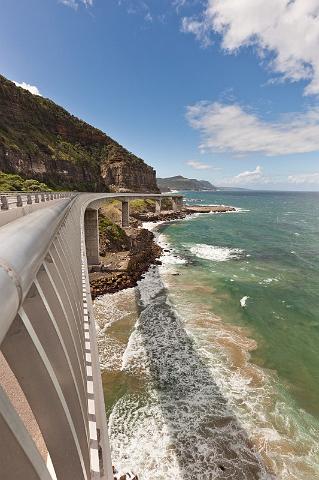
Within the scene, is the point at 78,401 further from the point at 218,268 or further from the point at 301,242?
the point at 301,242

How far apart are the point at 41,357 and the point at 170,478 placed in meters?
12.8

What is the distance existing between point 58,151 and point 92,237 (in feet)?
228

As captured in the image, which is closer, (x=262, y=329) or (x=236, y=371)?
(x=236, y=371)

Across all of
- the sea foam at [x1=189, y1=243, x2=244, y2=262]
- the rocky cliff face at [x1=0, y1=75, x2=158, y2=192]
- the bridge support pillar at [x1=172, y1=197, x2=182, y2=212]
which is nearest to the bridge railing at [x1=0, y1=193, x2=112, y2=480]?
the sea foam at [x1=189, y1=243, x2=244, y2=262]

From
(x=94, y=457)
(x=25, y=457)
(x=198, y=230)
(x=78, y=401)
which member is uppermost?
(x=25, y=457)

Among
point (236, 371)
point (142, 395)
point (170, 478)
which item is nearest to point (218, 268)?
point (236, 371)

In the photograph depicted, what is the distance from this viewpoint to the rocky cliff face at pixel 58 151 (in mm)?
78663

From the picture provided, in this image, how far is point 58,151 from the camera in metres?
96.3

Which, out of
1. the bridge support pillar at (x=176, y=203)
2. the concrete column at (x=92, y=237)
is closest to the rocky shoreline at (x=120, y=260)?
the concrete column at (x=92, y=237)

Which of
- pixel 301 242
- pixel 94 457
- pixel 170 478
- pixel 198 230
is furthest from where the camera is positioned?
pixel 198 230

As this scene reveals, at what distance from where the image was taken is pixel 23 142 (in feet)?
267

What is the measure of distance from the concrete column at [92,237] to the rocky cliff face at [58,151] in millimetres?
41617

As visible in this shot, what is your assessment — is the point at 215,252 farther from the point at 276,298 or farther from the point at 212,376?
the point at 212,376

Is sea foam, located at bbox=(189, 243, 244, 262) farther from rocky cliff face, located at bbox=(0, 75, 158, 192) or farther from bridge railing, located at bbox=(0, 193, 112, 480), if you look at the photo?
rocky cliff face, located at bbox=(0, 75, 158, 192)
